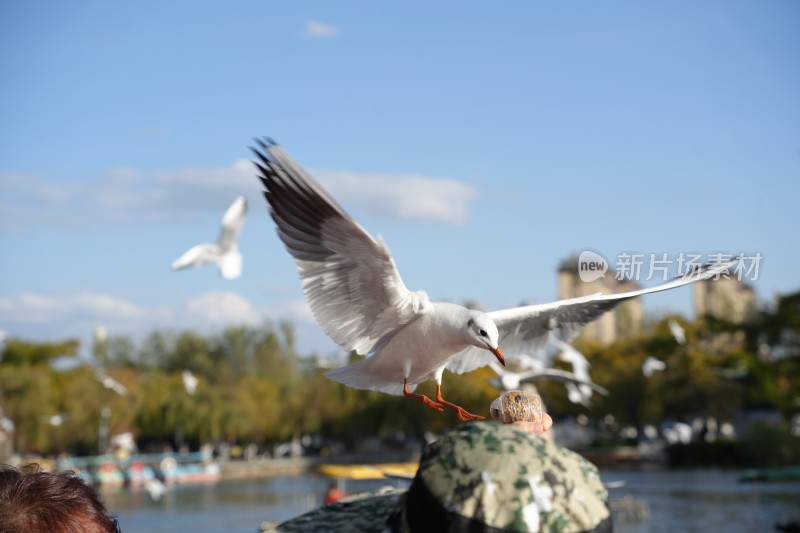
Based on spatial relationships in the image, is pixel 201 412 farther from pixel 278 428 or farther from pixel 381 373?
pixel 381 373

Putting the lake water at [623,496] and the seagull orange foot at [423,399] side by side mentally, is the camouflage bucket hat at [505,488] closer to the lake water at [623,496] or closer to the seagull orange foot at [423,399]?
the seagull orange foot at [423,399]

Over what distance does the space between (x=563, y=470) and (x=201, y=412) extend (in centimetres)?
4802

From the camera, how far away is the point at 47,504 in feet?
4.85

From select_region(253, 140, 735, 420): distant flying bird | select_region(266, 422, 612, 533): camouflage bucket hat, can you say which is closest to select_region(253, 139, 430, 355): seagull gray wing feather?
select_region(253, 140, 735, 420): distant flying bird

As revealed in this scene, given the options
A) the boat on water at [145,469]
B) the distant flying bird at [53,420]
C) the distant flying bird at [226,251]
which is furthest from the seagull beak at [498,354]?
the boat on water at [145,469]

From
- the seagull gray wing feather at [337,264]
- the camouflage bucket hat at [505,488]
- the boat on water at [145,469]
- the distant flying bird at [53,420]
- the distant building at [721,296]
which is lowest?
the boat on water at [145,469]

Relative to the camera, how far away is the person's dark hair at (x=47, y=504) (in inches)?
57.4

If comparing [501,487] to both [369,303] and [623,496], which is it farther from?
[623,496]

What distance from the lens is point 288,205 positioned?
12.6ft

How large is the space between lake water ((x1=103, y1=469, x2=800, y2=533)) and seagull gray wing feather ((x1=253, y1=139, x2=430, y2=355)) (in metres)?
17.6

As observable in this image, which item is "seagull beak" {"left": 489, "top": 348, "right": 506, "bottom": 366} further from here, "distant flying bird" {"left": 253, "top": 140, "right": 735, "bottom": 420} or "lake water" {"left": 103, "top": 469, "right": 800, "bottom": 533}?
"lake water" {"left": 103, "top": 469, "right": 800, "bottom": 533}

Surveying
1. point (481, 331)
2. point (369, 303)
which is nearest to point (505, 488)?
point (481, 331)

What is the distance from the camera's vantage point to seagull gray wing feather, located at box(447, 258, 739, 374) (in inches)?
167

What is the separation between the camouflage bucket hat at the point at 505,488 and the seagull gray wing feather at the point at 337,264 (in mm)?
2250
